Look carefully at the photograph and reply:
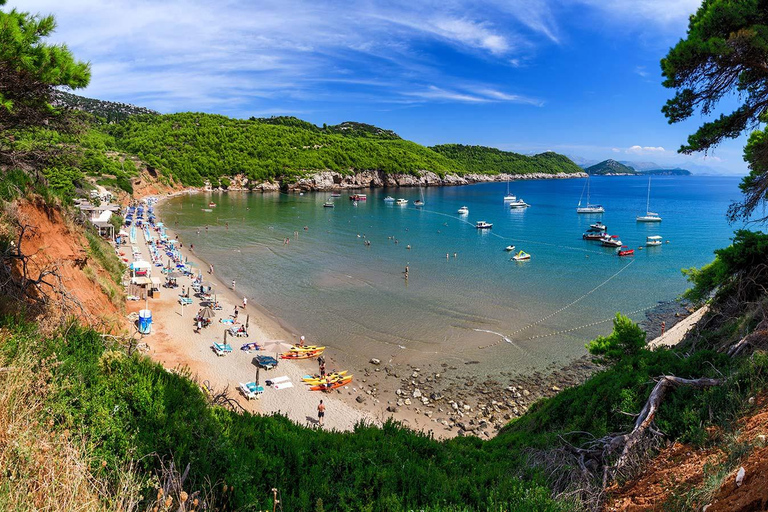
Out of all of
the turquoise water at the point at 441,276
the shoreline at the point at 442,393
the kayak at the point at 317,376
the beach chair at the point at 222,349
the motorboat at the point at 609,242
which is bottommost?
the shoreline at the point at 442,393

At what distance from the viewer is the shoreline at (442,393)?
15562mm

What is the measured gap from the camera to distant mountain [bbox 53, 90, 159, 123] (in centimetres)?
675

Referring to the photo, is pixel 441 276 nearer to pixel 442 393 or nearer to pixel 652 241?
pixel 442 393

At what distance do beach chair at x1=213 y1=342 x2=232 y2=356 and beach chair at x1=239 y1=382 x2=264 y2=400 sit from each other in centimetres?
357

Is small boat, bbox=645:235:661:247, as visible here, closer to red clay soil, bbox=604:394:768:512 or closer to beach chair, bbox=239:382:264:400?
beach chair, bbox=239:382:264:400

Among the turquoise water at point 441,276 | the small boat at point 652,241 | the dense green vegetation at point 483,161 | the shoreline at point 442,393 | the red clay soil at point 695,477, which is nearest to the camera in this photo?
the red clay soil at point 695,477

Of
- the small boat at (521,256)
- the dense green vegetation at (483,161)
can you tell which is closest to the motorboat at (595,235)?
the small boat at (521,256)

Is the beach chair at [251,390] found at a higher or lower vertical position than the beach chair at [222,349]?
lower

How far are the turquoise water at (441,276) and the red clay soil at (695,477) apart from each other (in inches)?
580

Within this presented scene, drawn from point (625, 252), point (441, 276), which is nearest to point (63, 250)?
point (441, 276)

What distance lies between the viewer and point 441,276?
34531 mm

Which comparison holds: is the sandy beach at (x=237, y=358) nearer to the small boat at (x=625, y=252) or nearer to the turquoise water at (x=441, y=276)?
the turquoise water at (x=441, y=276)

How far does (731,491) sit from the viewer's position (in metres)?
3.86

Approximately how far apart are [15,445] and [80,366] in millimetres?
2061
